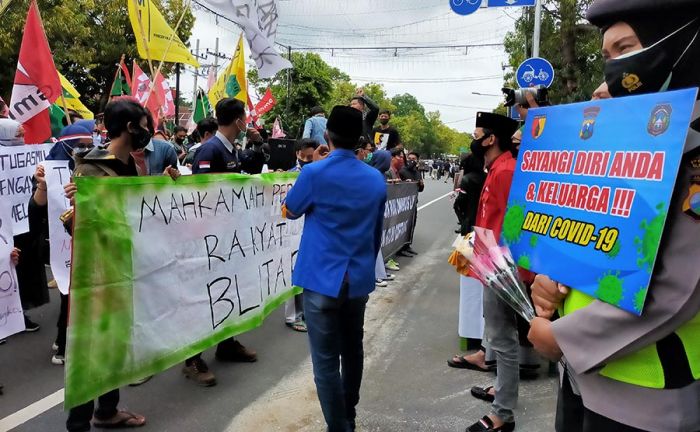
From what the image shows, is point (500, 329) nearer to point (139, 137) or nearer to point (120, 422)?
point (120, 422)

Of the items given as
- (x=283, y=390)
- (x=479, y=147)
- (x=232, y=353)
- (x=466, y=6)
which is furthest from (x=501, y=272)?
(x=466, y=6)

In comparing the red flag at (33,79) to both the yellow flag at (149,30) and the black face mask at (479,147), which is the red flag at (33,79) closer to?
the yellow flag at (149,30)

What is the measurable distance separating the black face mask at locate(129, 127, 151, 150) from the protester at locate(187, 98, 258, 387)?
88 centimetres

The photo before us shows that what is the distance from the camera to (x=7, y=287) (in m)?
3.72

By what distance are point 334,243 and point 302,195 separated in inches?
12.7

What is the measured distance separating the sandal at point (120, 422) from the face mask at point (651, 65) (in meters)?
3.19

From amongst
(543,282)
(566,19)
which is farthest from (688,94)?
(566,19)

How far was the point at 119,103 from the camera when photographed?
123 inches

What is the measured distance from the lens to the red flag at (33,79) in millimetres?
4629

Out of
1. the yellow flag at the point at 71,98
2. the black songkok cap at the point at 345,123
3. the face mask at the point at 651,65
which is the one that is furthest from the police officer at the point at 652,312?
the yellow flag at the point at 71,98

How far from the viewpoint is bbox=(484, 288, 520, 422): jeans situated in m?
3.28

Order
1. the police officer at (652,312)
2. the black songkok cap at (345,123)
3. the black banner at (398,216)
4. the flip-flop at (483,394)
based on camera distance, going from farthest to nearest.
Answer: the black banner at (398,216), the flip-flop at (483,394), the black songkok cap at (345,123), the police officer at (652,312)

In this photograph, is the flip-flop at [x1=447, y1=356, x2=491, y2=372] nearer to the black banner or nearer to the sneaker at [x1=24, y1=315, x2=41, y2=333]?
the black banner

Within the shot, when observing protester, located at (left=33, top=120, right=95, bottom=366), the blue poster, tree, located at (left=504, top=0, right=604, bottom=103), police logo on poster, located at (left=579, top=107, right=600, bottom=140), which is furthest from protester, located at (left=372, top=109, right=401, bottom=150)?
tree, located at (left=504, top=0, right=604, bottom=103)
